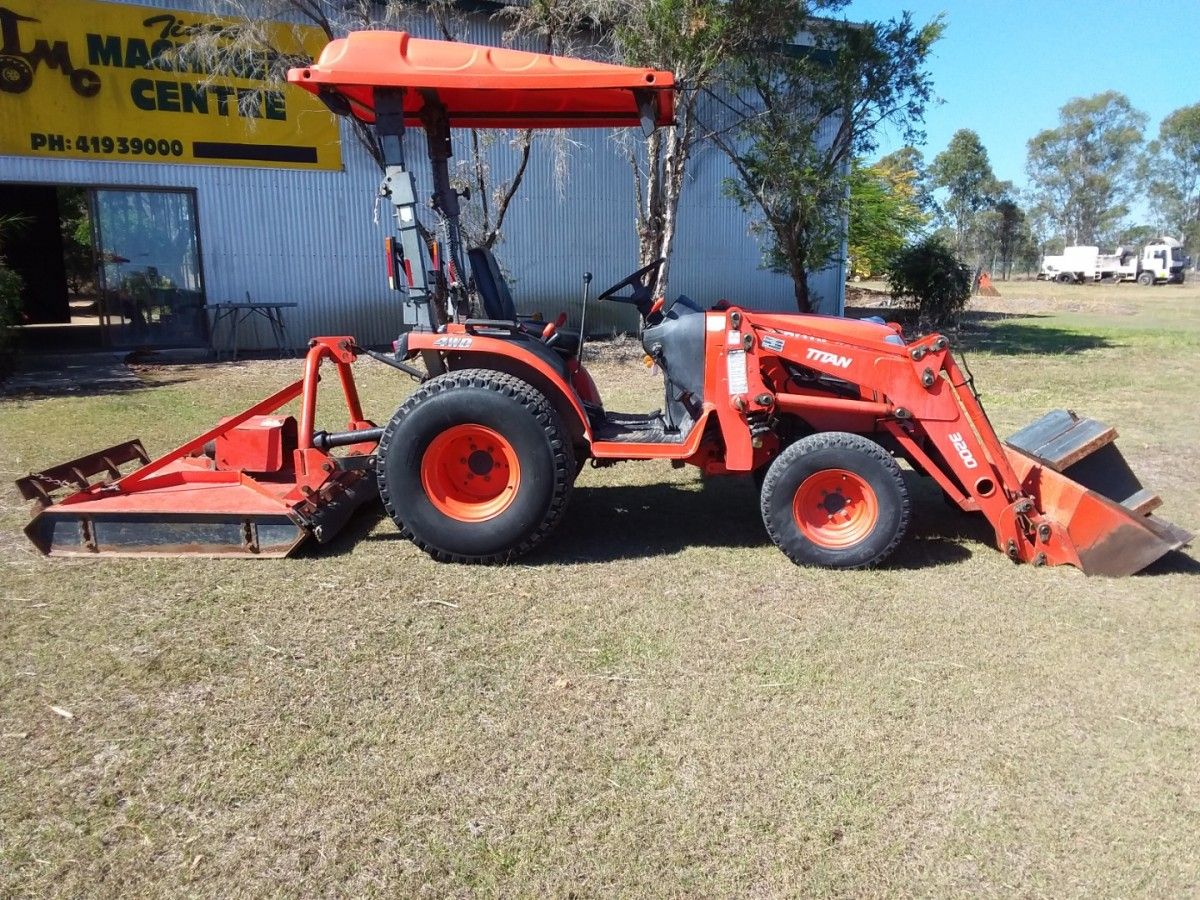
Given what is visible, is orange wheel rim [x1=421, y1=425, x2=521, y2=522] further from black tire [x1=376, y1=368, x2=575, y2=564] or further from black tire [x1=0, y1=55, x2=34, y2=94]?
black tire [x1=0, y1=55, x2=34, y2=94]

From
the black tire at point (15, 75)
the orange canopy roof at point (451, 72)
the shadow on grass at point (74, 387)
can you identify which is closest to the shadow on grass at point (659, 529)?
the orange canopy roof at point (451, 72)

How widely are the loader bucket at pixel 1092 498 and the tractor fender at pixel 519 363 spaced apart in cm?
229

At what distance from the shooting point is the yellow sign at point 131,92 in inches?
462

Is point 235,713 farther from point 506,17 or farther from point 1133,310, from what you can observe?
point 1133,310

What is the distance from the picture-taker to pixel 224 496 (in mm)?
4637

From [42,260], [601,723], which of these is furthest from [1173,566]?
[42,260]

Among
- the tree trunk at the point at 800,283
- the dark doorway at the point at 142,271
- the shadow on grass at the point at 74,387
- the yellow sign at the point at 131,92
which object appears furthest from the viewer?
the tree trunk at the point at 800,283

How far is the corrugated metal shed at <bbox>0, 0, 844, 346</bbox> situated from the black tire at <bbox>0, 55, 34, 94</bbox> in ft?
2.86

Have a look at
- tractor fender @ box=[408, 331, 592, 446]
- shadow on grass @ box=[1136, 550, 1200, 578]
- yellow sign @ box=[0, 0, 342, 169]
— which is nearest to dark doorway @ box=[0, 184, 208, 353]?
yellow sign @ box=[0, 0, 342, 169]

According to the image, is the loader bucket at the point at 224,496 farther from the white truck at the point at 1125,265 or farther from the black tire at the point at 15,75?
the white truck at the point at 1125,265

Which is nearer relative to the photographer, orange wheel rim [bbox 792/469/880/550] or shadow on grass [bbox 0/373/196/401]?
orange wheel rim [bbox 792/469/880/550]

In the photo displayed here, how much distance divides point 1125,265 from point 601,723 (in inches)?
2156

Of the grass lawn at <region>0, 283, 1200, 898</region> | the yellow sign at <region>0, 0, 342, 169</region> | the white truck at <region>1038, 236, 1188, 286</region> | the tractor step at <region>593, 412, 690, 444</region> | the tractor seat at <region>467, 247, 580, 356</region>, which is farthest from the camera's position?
the white truck at <region>1038, 236, 1188, 286</region>

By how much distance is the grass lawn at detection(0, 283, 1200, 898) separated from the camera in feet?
7.89
